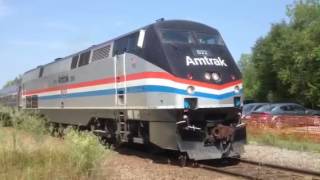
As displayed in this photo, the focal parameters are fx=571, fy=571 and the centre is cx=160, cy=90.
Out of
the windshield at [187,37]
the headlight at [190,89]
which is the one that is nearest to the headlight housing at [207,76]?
the headlight at [190,89]

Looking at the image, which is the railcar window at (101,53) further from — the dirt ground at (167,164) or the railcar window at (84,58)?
the dirt ground at (167,164)

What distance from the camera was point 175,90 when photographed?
13594 millimetres

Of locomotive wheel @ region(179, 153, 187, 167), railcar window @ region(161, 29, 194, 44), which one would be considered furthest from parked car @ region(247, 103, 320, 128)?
locomotive wheel @ region(179, 153, 187, 167)

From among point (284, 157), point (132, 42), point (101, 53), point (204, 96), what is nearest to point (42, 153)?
point (204, 96)

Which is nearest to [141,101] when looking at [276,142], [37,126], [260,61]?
[37,126]

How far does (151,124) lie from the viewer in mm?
14398

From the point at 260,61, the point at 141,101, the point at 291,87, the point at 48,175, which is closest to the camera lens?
the point at 48,175

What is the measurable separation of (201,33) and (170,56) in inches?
63.0

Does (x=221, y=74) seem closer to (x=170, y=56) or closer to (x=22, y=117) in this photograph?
(x=170, y=56)

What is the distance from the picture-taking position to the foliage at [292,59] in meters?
47.9

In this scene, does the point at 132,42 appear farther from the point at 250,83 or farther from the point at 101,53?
the point at 250,83

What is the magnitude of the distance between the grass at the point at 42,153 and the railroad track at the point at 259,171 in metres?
3.09

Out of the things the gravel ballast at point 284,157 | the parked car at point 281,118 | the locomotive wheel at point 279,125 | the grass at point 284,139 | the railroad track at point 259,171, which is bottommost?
the railroad track at point 259,171

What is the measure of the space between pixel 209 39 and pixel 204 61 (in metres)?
1.13
